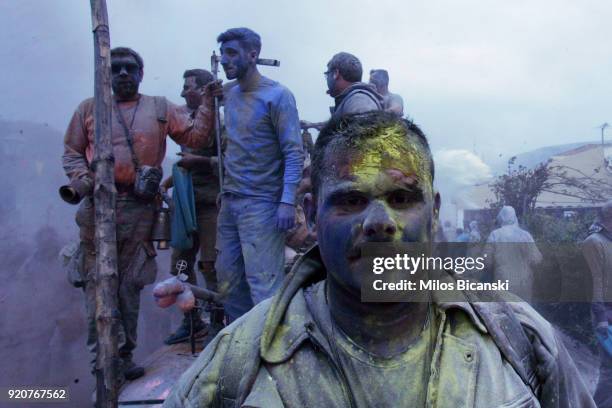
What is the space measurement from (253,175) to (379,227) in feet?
8.45

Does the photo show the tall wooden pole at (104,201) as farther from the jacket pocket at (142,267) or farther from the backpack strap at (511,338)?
the backpack strap at (511,338)

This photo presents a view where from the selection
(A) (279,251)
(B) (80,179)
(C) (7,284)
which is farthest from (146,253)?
(C) (7,284)

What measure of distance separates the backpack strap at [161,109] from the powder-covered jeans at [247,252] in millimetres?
823

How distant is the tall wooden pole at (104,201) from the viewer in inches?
144

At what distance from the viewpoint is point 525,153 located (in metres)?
6.28

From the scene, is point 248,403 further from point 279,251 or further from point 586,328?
point 586,328

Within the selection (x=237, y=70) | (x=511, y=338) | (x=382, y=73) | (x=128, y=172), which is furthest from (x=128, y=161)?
(x=511, y=338)

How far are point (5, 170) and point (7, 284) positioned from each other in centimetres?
108

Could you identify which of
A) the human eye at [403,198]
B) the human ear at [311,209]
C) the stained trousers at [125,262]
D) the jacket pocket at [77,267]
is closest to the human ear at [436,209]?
the human eye at [403,198]

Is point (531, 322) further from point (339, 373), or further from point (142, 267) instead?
point (142, 267)

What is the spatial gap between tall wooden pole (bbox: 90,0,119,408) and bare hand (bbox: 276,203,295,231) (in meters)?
1.10

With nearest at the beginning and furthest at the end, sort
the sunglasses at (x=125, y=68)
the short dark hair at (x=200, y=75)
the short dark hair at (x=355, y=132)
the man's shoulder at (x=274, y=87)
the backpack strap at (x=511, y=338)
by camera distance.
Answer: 1. the backpack strap at (x=511, y=338)
2. the short dark hair at (x=355, y=132)
3. the man's shoulder at (x=274, y=87)
4. the sunglasses at (x=125, y=68)
5. the short dark hair at (x=200, y=75)

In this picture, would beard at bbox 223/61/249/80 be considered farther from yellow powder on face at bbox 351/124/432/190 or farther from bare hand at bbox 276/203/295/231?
yellow powder on face at bbox 351/124/432/190

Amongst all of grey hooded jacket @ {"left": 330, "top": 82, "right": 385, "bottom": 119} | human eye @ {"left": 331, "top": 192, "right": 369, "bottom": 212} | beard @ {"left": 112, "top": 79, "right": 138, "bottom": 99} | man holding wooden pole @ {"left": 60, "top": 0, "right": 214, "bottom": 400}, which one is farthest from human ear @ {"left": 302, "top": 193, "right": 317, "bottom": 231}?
beard @ {"left": 112, "top": 79, "right": 138, "bottom": 99}
